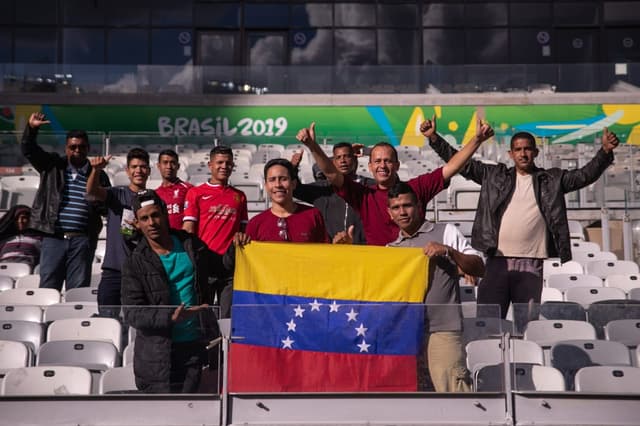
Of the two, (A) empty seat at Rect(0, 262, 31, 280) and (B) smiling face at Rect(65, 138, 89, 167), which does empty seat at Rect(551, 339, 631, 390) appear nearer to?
(B) smiling face at Rect(65, 138, 89, 167)

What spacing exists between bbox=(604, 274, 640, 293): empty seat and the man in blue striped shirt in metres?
5.45

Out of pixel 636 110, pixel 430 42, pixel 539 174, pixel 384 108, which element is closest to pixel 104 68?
pixel 384 108

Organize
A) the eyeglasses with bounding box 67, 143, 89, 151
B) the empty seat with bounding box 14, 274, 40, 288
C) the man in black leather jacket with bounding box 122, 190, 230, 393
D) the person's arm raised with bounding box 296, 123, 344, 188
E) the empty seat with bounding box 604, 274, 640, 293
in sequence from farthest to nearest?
the empty seat with bounding box 604, 274, 640, 293 → the empty seat with bounding box 14, 274, 40, 288 → the eyeglasses with bounding box 67, 143, 89, 151 → the person's arm raised with bounding box 296, 123, 344, 188 → the man in black leather jacket with bounding box 122, 190, 230, 393

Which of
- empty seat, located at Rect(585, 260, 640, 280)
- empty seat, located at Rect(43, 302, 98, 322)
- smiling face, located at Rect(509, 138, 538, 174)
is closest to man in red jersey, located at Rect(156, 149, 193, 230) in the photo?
empty seat, located at Rect(43, 302, 98, 322)

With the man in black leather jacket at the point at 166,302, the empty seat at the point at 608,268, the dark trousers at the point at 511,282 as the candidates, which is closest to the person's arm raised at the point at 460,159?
the dark trousers at the point at 511,282

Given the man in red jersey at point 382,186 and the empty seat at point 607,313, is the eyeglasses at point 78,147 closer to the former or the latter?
the man in red jersey at point 382,186

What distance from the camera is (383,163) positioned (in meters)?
8.19

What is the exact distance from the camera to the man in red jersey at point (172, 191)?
30.7 ft

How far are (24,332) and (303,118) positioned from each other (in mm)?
17628

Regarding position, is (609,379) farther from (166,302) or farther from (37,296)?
(37,296)

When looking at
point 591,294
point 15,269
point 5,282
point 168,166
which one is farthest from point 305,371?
point 15,269

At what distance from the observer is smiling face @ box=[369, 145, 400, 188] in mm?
8188

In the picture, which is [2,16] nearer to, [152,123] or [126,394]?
[152,123]

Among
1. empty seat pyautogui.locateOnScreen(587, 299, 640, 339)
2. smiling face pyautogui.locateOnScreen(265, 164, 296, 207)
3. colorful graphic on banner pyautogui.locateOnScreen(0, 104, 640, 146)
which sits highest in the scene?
colorful graphic on banner pyautogui.locateOnScreen(0, 104, 640, 146)
